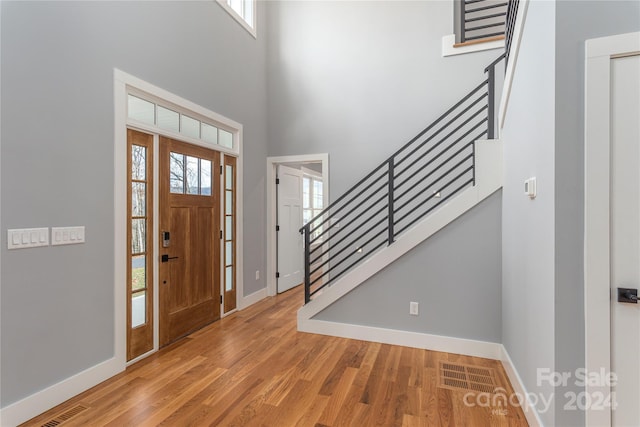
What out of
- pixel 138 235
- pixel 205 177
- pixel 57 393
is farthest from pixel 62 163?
pixel 57 393

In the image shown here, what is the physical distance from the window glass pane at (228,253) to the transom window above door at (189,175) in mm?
741

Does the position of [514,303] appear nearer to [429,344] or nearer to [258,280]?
[429,344]

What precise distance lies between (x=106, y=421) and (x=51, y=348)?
633 millimetres

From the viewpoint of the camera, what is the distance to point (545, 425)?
1613 millimetres

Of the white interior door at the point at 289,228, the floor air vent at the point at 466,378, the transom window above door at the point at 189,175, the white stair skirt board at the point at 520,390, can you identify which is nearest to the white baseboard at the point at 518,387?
the white stair skirt board at the point at 520,390

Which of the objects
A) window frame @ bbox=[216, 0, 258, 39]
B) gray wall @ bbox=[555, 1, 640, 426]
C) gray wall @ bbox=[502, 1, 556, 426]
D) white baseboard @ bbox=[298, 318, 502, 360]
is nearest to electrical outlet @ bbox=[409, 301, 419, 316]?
white baseboard @ bbox=[298, 318, 502, 360]

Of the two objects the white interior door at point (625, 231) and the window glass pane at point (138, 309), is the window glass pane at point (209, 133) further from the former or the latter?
the white interior door at point (625, 231)

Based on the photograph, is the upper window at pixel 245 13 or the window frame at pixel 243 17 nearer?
the window frame at pixel 243 17

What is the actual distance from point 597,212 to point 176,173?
3277 millimetres

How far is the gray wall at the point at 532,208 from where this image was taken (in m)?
1.55

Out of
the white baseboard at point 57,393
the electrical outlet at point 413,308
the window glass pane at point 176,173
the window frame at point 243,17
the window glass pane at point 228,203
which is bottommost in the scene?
the white baseboard at point 57,393

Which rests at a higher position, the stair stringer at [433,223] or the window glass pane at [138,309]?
the stair stringer at [433,223]

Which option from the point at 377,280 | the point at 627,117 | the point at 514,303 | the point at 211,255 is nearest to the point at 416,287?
the point at 377,280

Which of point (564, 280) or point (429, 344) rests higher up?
point (564, 280)
